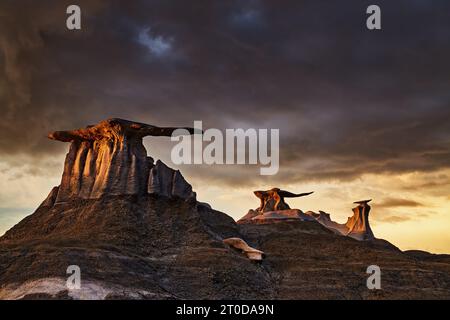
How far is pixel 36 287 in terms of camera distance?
5622 centimetres

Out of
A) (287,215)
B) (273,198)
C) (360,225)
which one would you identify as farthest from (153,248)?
(360,225)

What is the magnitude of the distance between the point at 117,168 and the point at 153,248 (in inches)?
595

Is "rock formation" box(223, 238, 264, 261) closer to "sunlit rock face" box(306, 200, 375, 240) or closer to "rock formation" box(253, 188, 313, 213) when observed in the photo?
"rock formation" box(253, 188, 313, 213)

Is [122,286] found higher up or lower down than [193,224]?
lower down

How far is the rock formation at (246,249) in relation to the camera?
77.2 meters

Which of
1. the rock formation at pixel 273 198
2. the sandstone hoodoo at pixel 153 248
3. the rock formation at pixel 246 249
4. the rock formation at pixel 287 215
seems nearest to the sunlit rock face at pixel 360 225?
the rock formation at pixel 287 215

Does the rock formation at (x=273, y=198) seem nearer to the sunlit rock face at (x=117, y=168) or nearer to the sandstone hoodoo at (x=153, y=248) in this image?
the sandstone hoodoo at (x=153, y=248)

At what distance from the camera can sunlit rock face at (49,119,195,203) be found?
274 ft

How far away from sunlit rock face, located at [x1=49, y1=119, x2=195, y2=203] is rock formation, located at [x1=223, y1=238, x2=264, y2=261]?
9642mm

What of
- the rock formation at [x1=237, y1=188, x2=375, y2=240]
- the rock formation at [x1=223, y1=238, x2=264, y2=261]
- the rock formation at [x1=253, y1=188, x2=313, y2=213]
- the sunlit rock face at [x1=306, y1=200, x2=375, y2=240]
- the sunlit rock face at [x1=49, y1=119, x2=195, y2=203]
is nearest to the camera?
the rock formation at [x1=223, y1=238, x2=264, y2=261]

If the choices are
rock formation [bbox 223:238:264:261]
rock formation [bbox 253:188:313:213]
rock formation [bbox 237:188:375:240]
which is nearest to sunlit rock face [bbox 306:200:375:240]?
rock formation [bbox 237:188:375:240]
